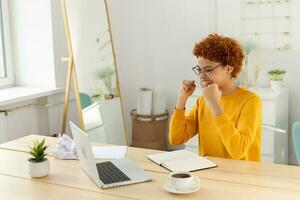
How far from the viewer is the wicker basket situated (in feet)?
13.1

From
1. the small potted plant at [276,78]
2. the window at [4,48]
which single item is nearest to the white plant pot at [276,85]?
the small potted plant at [276,78]

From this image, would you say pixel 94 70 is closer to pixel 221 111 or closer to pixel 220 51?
pixel 220 51

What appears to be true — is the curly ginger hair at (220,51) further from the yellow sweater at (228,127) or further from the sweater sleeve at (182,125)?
the sweater sleeve at (182,125)

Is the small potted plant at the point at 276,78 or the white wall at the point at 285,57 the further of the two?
the white wall at the point at 285,57

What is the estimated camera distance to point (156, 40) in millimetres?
4211

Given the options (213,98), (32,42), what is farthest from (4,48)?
(213,98)

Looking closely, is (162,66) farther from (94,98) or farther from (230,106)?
(230,106)

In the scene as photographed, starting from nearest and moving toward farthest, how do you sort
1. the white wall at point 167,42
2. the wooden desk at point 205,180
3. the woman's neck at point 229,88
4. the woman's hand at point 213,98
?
the wooden desk at point 205,180
the woman's hand at point 213,98
the woman's neck at point 229,88
the white wall at point 167,42

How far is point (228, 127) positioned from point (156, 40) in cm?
237

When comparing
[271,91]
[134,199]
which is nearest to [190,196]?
[134,199]

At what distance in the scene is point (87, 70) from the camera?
3605 millimetres

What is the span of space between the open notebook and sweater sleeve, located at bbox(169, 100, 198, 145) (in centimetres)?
23

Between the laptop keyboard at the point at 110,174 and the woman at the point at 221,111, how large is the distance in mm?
516

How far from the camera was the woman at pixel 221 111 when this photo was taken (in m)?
2.01
